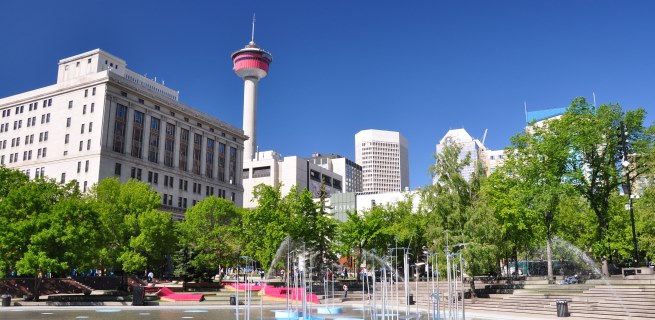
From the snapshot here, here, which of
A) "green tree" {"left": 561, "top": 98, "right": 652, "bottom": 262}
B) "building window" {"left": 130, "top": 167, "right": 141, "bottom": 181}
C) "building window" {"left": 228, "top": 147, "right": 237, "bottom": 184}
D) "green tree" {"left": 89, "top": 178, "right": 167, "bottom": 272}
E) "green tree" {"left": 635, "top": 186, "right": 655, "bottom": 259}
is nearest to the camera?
"green tree" {"left": 561, "top": 98, "right": 652, "bottom": 262}

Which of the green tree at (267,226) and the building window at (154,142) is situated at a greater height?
the building window at (154,142)

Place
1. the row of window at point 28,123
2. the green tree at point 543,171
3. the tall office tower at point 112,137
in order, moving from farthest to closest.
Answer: the row of window at point 28,123 → the tall office tower at point 112,137 → the green tree at point 543,171

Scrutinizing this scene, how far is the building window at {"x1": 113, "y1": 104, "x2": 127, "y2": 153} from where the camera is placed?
302 feet

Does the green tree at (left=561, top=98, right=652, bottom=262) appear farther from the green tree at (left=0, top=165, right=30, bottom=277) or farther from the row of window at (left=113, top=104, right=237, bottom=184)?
the row of window at (left=113, top=104, right=237, bottom=184)

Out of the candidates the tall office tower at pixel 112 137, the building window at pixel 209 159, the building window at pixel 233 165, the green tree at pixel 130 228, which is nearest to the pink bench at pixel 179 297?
the green tree at pixel 130 228

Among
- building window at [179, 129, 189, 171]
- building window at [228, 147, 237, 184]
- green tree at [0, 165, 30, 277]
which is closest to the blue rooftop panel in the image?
building window at [228, 147, 237, 184]

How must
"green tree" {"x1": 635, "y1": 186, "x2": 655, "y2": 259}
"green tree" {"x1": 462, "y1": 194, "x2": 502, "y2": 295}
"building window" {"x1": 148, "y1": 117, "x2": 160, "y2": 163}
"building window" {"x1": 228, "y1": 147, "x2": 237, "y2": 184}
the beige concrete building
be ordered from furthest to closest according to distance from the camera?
the beige concrete building < "building window" {"x1": 228, "y1": 147, "x2": 237, "y2": 184} < "building window" {"x1": 148, "y1": 117, "x2": 160, "y2": 163} < "green tree" {"x1": 635, "y1": 186, "x2": 655, "y2": 259} < "green tree" {"x1": 462, "y1": 194, "x2": 502, "y2": 295}

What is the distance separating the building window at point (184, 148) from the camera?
10762 centimetres

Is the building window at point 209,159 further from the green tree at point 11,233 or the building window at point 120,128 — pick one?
the green tree at point 11,233

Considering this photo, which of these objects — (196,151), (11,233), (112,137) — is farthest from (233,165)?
(11,233)

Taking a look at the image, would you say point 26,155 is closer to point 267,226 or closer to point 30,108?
point 30,108

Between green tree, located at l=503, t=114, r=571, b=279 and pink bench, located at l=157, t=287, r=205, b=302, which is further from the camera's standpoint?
pink bench, located at l=157, t=287, r=205, b=302

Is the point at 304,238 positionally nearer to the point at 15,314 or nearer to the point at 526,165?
the point at 526,165

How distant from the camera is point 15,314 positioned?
34.2 meters
